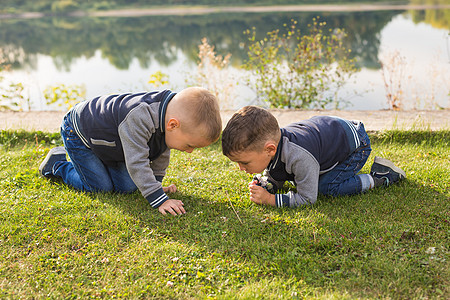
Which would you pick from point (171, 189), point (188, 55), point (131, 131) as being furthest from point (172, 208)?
point (188, 55)

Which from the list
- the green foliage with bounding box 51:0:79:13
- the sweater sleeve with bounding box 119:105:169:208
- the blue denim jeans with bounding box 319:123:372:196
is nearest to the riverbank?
the blue denim jeans with bounding box 319:123:372:196

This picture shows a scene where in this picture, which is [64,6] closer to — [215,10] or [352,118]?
[215,10]

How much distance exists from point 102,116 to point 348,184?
2079 mm

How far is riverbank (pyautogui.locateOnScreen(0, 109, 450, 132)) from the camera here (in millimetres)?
4825

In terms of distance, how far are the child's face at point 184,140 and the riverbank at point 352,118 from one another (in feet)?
7.28

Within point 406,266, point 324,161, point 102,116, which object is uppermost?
point 102,116

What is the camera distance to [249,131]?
2.96 meters

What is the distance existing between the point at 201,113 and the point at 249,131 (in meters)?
0.38

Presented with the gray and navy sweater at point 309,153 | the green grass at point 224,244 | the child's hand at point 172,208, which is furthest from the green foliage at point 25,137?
the gray and navy sweater at point 309,153

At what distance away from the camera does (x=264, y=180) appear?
358 cm

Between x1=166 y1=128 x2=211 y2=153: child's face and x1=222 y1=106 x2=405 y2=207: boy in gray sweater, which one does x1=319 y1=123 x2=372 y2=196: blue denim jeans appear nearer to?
x1=222 y1=106 x2=405 y2=207: boy in gray sweater

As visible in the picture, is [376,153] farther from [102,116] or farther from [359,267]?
[102,116]

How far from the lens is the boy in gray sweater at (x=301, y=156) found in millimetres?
2998

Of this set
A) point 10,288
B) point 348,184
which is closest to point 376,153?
point 348,184
